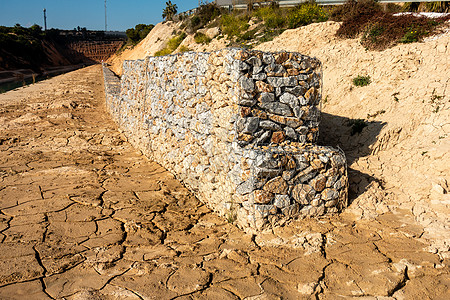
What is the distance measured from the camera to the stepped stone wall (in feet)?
13.8

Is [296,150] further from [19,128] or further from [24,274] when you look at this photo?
[19,128]

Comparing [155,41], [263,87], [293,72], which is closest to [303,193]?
[263,87]

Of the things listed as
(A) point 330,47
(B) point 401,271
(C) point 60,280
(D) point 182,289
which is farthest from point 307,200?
(A) point 330,47

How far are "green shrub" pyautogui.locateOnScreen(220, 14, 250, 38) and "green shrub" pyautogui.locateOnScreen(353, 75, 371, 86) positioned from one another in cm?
1189

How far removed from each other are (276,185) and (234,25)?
18.6 m

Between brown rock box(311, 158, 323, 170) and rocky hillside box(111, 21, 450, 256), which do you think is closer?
brown rock box(311, 158, 323, 170)

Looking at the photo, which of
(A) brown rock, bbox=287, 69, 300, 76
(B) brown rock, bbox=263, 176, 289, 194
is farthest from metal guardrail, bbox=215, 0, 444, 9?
(B) brown rock, bbox=263, 176, 289, 194

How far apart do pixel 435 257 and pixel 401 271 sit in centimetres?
52

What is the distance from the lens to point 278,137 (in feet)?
15.2

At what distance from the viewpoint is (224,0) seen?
99.9 ft

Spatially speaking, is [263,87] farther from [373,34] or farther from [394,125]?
[373,34]

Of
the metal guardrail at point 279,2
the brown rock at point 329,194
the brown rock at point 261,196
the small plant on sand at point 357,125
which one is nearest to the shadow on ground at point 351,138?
the small plant on sand at point 357,125

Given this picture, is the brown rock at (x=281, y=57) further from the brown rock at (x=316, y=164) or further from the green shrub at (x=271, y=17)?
the green shrub at (x=271, y=17)

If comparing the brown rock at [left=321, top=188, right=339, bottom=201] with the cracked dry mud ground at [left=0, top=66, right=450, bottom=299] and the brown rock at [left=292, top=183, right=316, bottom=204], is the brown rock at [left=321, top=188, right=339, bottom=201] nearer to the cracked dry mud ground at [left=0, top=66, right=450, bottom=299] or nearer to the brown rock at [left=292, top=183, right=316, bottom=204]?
the brown rock at [left=292, top=183, right=316, bottom=204]
